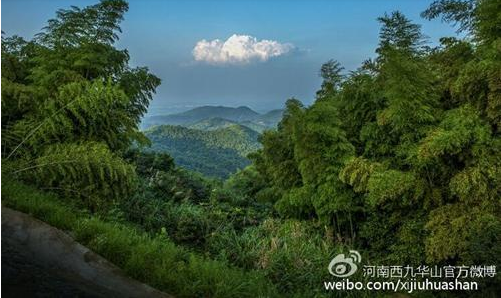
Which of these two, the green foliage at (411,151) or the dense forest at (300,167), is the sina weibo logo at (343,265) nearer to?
the dense forest at (300,167)

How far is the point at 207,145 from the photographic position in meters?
53.8

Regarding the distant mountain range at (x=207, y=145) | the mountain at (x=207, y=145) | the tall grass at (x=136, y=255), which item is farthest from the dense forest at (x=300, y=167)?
the mountain at (x=207, y=145)

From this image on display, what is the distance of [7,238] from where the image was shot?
3629 mm

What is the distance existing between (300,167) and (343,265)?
1.91 meters

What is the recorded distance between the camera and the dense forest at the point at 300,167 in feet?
17.5

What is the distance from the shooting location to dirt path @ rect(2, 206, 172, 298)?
3406mm

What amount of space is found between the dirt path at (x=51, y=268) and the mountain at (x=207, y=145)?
121 feet

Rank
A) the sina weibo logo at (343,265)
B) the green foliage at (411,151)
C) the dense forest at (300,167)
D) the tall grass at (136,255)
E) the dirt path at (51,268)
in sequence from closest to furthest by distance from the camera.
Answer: the dirt path at (51,268) → the tall grass at (136,255) → the dense forest at (300,167) → the green foliage at (411,151) → the sina weibo logo at (343,265)

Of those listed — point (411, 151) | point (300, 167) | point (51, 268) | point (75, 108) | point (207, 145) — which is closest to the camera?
point (51, 268)

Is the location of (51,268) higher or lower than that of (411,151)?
lower

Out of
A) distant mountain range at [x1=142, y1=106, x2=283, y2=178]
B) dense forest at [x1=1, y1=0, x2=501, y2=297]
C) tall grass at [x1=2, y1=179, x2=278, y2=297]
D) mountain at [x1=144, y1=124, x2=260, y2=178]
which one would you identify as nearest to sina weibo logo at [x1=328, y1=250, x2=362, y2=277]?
dense forest at [x1=1, y1=0, x2=501, y2=297]

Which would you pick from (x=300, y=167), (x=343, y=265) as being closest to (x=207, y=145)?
(x=300, y=167)

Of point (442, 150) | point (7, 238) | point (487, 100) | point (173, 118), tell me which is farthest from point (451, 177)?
point (173, 118)

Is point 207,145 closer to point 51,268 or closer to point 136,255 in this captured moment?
point 136,255
